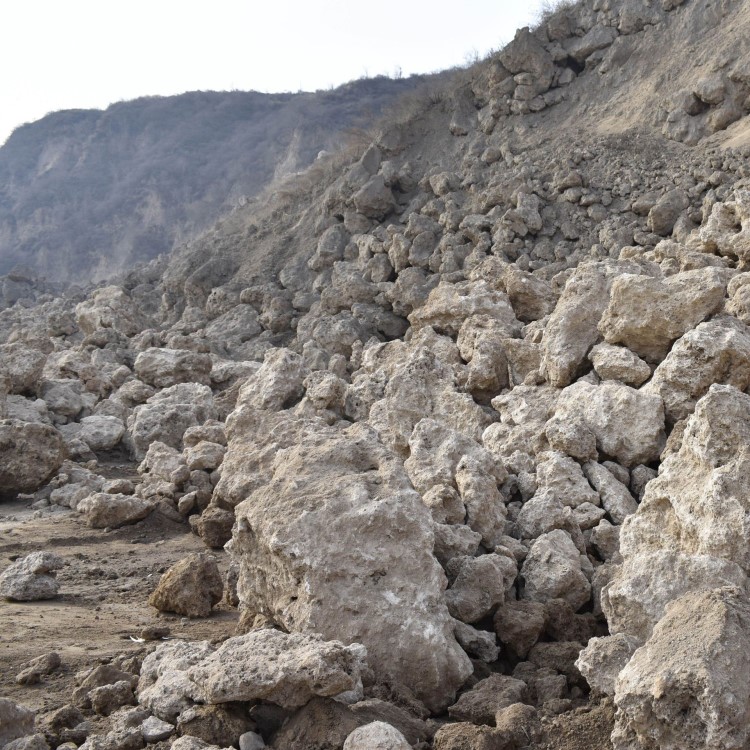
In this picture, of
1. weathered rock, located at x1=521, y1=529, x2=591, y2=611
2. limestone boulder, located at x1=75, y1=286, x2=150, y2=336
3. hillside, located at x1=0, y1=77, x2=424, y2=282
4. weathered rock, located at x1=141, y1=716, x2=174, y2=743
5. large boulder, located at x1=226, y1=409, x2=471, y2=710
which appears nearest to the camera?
weathered rock, located at x1=141, y1=716, x2=174, y2=743

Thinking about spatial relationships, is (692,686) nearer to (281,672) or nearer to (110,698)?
(281,672)

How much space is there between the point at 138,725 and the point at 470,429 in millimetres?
2971

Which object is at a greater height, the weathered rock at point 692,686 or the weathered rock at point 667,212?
the weathered rock at point 667,212

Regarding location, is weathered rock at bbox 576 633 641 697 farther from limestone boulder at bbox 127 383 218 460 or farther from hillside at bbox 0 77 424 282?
hillside at bbox 0 77 424 282

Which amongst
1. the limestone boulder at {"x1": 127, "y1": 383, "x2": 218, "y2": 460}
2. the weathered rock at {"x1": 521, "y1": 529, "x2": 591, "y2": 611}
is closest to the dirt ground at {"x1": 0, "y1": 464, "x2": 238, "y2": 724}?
the weathered rock at {"x1": 521, "y1": 529, "x2": 591, "y2": 611}

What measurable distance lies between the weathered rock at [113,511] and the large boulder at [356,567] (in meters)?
2.51

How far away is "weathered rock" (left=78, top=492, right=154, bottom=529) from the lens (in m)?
5.57

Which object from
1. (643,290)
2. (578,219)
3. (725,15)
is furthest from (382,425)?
(725,15)

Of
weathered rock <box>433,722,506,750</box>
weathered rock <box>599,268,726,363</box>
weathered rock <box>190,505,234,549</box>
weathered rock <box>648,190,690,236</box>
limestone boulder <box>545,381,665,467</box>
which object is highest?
weathered rock <box>648,190,690,236</box>

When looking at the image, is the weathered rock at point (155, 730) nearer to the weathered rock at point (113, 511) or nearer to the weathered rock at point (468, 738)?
the weathered rock at point (468, 738)

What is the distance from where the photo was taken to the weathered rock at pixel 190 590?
3789mm

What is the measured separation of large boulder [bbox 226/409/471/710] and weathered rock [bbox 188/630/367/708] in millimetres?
373

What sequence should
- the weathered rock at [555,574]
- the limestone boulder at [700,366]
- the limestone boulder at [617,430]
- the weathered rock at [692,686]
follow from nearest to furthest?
1. the weathered rock at [692,686]
2. the weathered rock at [555,574]
3. the limestone boulder at [700,366]
4. the limestone boulder at [617,430]

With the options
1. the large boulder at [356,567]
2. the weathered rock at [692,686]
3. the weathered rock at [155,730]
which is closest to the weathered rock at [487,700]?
the large boulder at [356,567]
